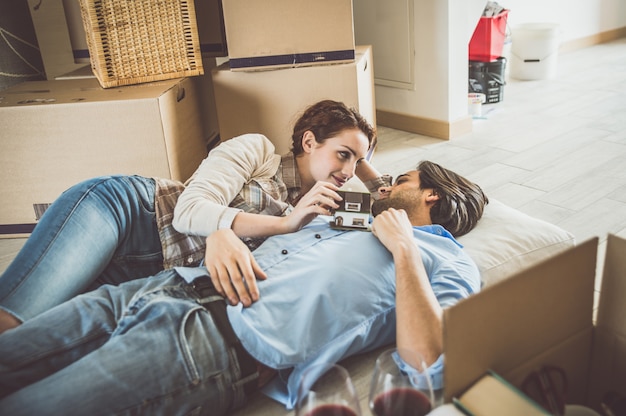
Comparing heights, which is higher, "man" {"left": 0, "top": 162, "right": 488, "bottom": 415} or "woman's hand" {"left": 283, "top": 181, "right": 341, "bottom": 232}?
"woman's hand" {"left": 283, "top": 181, "right": 341, "bottom": 232}

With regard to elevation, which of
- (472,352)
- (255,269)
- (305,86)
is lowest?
(255,269)

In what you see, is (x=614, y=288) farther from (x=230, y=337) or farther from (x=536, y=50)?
(x=536, y=50)

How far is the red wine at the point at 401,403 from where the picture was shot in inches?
26.8

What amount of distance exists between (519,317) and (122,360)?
664 millimetres

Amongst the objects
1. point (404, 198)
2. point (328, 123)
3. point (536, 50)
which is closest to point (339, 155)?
point (328, 123)

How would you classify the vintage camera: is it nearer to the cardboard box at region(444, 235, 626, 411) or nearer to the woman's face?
the woman's face

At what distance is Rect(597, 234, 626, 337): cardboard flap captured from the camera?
702 mm

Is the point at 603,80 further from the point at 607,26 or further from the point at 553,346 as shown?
the point at 553,346

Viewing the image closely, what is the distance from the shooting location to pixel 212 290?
1184 millimetres

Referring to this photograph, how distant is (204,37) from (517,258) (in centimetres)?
148

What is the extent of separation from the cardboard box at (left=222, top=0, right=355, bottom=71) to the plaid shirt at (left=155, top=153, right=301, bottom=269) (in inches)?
20.5

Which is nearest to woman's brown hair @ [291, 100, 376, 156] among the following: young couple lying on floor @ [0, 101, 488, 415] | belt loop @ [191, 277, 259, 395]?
young couple lying on floor @ [0, 101, 488, 415]

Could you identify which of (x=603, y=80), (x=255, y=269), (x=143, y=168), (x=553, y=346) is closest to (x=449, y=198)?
(x=255, y=269)

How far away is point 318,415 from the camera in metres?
0.66
